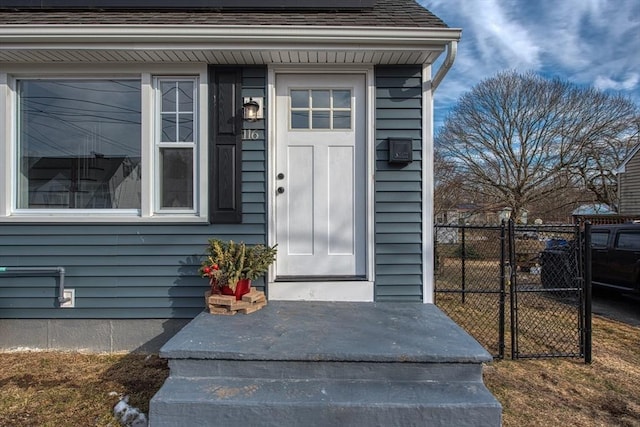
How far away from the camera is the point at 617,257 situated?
5.31 metres

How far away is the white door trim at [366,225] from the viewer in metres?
3.17

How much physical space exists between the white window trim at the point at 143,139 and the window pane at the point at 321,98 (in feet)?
3.05

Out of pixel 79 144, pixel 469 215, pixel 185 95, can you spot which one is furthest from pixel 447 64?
pixel 469 215

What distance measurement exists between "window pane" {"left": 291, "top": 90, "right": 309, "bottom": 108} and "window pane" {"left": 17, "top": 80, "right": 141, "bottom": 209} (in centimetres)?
134

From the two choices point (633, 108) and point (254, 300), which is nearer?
point (254, 300)

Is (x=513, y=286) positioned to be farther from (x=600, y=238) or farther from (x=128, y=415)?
(x=600, y=238)

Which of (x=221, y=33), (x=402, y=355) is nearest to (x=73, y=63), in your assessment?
(x=221, y=33)

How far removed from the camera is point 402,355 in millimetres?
2104

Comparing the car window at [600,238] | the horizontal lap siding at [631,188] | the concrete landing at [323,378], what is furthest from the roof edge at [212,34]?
the horizontal lap siding at [631,188]

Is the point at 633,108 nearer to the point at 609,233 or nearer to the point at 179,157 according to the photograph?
the point at 609,233

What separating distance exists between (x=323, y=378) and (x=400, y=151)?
1916mm

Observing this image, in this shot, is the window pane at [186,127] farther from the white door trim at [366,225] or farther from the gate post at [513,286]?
the gate post at [513,286]

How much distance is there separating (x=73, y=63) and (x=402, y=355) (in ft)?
11.3

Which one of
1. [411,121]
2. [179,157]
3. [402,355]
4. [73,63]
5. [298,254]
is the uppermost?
[73,63]
